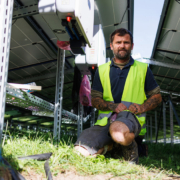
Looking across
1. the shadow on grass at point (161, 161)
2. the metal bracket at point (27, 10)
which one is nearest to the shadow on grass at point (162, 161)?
the shadow on grass at point (161, 161)

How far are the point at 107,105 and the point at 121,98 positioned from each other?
17 cm

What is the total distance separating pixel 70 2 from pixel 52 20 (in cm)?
52

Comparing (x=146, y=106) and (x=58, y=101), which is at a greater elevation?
(x=58, y=101)

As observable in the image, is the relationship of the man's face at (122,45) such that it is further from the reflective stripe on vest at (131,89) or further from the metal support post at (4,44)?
the metal support post at (4,44)

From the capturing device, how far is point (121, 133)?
1660 mm

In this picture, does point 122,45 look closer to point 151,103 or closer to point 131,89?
point 131,89

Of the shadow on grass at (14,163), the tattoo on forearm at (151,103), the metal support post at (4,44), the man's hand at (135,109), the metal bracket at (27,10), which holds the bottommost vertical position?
the shadow on grass at (14,163)

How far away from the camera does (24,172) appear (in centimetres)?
121

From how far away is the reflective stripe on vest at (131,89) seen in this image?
6.88 feet

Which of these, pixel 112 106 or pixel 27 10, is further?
pixel 27 10

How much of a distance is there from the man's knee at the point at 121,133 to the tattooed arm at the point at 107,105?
31cm

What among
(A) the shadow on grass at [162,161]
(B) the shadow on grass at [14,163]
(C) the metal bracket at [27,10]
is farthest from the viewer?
(C) the metal bracket at [27,10]

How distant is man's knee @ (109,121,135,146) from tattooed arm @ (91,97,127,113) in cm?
31

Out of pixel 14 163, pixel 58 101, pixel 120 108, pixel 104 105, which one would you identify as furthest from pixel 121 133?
pixel 58 101
